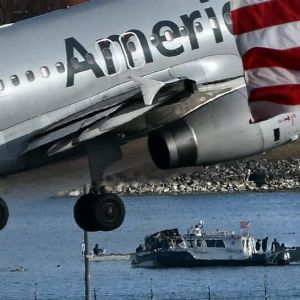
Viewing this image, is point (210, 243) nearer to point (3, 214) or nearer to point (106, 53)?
point (3, 214)

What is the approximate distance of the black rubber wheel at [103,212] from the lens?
4428 centimetres

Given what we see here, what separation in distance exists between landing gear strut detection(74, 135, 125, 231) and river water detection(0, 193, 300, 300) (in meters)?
46.2

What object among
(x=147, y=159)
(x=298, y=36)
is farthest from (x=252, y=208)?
(x=298, y=36)

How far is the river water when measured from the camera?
9912 cm

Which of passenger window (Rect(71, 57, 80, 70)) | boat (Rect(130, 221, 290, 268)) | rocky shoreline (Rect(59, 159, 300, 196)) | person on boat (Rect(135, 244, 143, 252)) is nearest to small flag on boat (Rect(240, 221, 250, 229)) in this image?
boat (Rect(130, 221, 290, 268))

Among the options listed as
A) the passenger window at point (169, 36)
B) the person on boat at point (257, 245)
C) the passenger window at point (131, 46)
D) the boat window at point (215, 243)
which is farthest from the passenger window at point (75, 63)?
the person on boat at point (257, 245)

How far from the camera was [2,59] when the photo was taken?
4256cm

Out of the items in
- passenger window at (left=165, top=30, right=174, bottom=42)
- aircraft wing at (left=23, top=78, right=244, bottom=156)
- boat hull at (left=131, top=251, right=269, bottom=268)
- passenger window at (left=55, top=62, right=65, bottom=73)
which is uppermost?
passenger window at (left=165, top=30, right=174, bottom=42)

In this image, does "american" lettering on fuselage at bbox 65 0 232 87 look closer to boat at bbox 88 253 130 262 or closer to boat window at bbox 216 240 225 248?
boat at bbox 88 253 130 262

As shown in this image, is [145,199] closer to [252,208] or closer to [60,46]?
[252,208]

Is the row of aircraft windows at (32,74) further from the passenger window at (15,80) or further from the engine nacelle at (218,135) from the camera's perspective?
the engine nacelle at (218,135)

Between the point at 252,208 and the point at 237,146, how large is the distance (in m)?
78.1

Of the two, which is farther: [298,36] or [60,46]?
[60,46]

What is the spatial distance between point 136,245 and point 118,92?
2480 inches
